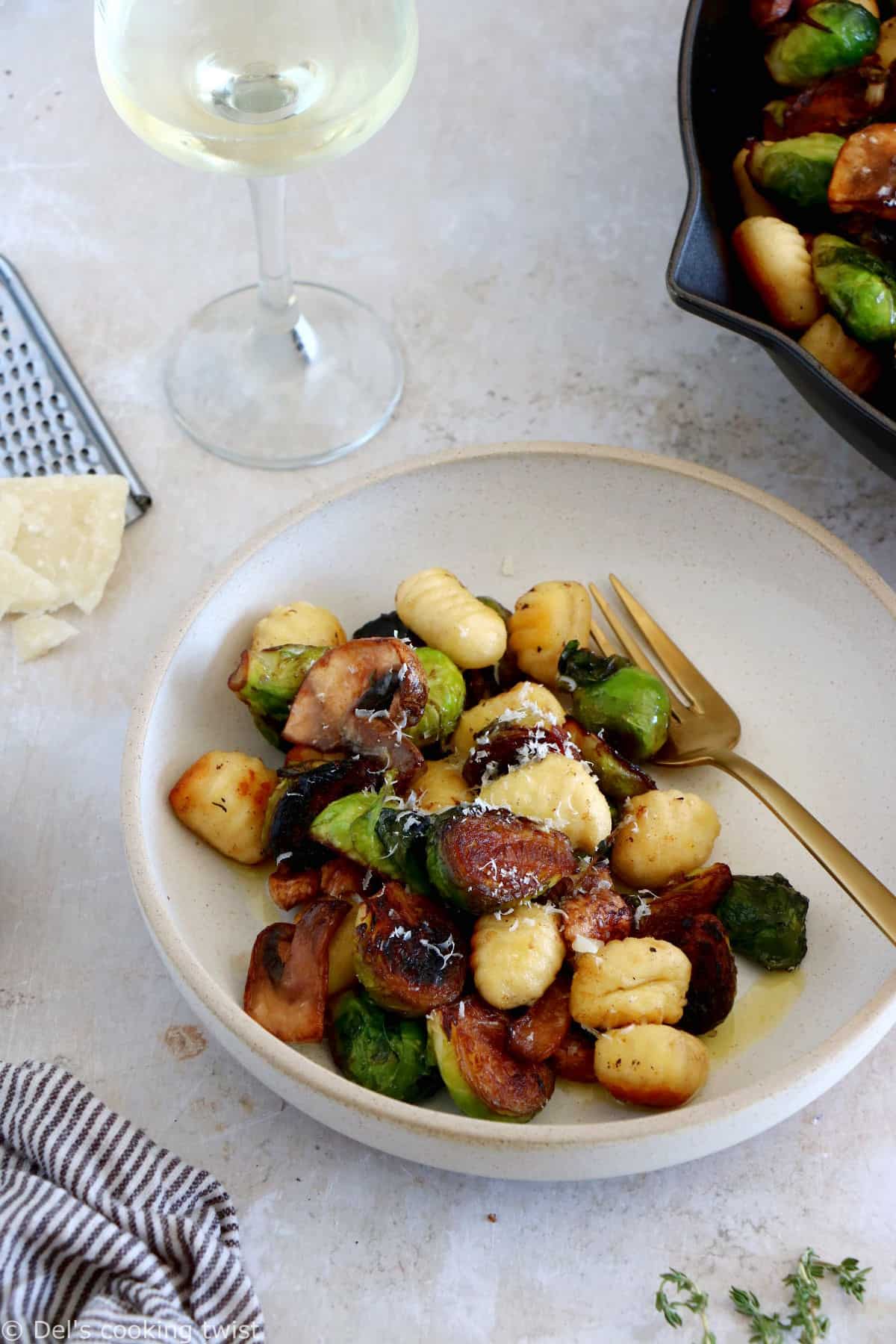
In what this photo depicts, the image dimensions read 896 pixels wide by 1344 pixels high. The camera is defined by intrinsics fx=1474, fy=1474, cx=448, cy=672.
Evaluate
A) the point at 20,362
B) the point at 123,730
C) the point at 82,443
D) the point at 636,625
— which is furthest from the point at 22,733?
the point at 636,625

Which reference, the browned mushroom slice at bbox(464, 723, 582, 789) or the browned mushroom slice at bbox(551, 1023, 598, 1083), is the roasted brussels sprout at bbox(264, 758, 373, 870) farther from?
the browned mushroom slice at bbox(551, 1023, 598, 1083)

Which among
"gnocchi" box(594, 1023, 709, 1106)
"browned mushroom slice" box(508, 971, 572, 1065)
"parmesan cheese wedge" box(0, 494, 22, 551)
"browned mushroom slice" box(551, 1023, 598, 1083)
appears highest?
"gnocchi" box(594, 1023, 709, 1106)

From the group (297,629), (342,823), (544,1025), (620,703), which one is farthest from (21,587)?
(544,1025)

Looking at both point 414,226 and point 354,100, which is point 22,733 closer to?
point 354,100

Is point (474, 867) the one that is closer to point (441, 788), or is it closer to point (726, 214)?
point (441, 788)

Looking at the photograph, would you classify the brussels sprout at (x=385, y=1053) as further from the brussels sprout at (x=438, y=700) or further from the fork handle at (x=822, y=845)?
the fork handle at (x=822, y=845)

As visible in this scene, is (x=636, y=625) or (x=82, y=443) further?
Result: (x=82, y=443)

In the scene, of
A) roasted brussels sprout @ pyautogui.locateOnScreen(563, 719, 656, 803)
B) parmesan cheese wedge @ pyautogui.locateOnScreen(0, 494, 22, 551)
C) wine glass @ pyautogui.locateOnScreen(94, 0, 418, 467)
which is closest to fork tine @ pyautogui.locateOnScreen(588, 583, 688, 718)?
roasted brussels sprout @ pyautogui.locateOnScreen(563, 719, 656, 803)
